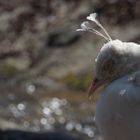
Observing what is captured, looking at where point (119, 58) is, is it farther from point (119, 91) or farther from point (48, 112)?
point (48, 112)

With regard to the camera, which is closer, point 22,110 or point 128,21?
point 128,21

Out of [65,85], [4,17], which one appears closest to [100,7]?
[4,17]

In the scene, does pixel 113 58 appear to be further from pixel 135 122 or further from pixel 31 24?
pixel 31 24

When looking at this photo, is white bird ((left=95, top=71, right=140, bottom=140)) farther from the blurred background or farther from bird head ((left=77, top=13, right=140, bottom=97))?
the blurred background

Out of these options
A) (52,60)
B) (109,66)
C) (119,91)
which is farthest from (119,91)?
(52,60)

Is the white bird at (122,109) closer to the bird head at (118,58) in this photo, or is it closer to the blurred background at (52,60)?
the bird head at (118,58)
